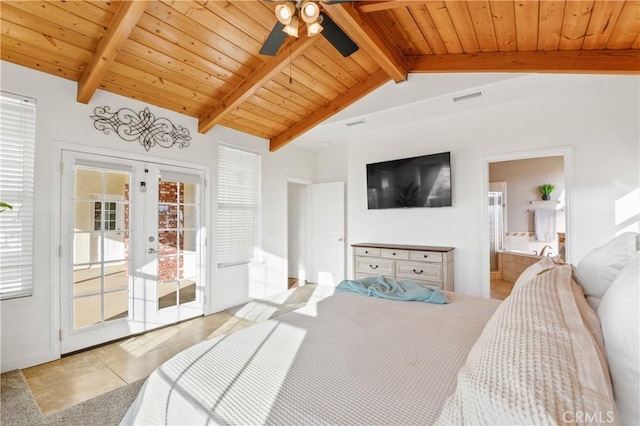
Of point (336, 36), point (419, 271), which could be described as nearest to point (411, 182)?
point (419, 271)

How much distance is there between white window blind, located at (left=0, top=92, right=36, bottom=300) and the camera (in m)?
2.46

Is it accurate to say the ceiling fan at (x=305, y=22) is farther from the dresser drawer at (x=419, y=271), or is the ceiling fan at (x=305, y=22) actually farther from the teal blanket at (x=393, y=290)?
the dresser drawer at (x=419, y=271)

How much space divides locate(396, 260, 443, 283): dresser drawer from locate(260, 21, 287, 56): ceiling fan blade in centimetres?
299

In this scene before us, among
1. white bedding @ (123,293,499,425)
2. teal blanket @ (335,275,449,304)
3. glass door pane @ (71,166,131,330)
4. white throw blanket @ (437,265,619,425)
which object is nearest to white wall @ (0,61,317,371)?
glass door pane @ (71,166,131,330)

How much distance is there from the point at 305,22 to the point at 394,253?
298cm

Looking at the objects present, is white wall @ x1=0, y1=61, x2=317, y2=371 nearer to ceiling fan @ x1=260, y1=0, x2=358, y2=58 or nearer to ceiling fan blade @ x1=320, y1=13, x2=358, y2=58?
ceiling fan @ x1=260, y1=0, x2=358, y2=58

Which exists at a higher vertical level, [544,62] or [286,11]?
[544,62]

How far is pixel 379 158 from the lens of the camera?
15.4 feet

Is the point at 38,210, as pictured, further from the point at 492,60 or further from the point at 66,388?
the point at 492,60

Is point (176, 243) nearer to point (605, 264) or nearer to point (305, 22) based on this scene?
point (305, 22)

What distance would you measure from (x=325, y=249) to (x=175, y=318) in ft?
9.29

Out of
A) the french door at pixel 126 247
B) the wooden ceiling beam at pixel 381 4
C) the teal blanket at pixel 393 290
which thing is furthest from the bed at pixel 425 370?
the french door at pixel 126 247

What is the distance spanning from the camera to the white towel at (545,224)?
5574mm

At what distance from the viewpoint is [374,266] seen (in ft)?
13.7
